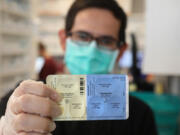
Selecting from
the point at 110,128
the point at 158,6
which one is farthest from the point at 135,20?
the point at 110,128

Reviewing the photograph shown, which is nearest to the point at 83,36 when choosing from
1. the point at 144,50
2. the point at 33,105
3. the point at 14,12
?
the point at 33,105

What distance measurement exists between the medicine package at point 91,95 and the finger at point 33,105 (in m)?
0.05

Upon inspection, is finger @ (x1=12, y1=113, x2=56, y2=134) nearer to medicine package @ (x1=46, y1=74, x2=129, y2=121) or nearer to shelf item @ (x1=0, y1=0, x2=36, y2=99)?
medicine package @ (x1=46, y1=74, x2=129, y2=121)

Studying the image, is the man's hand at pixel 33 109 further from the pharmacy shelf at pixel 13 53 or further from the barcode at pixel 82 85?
the pharmacy shelf at pixel 13 53

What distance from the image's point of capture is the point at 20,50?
2.92 m

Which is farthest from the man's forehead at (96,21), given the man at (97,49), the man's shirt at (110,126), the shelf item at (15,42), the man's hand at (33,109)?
the shelf item at (15,42)

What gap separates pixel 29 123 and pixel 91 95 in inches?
6.7

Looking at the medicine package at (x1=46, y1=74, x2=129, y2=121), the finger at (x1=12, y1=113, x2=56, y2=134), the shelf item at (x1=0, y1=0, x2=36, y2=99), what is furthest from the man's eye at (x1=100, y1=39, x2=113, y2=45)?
the shelf item at (x1=0, y1=0, x2=36, y2=99)

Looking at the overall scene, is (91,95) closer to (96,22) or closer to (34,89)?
(34,89)

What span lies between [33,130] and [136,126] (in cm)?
58

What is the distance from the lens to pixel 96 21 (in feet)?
3.11

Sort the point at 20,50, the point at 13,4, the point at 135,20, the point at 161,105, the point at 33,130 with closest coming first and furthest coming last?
the point at 33,130, the point at 161,105, the point at 13,4, the point at 20,50, the point at 135,20

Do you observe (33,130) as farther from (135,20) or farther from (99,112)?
(135,20)

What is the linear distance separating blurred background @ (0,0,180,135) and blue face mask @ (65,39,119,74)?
56 cm
